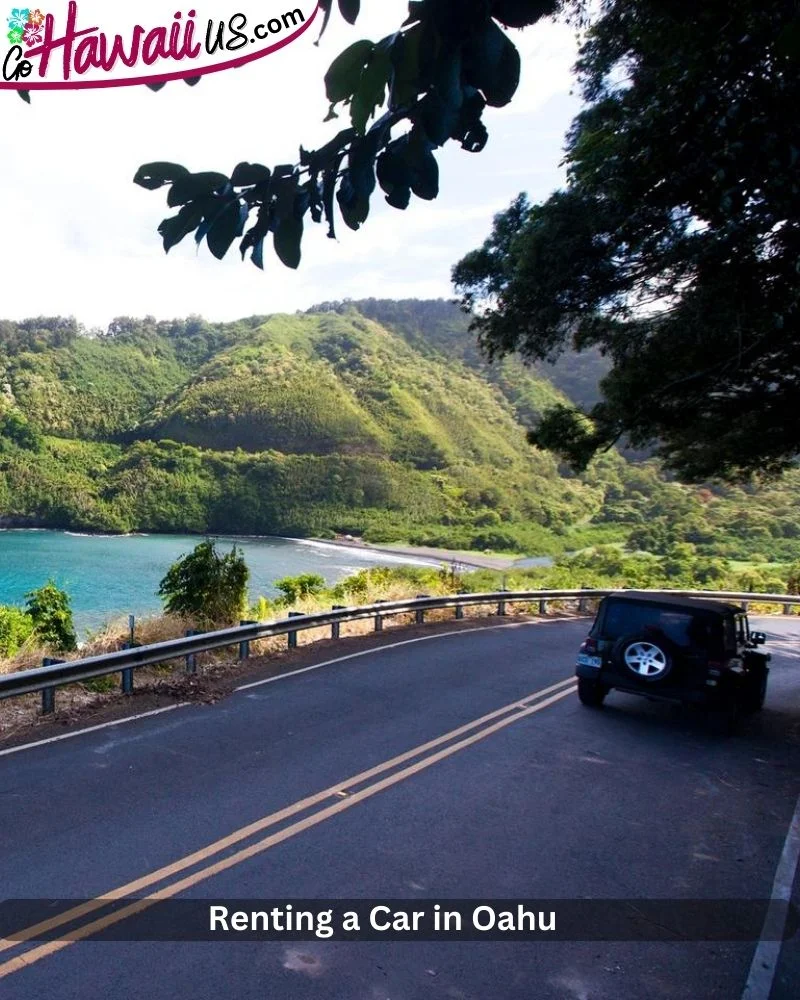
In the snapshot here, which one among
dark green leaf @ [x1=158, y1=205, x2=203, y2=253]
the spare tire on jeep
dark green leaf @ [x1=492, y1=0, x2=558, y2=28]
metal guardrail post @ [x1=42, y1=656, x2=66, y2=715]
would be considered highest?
dark green leaf @ [x1=492, y1=0, x2=558, y2=28]

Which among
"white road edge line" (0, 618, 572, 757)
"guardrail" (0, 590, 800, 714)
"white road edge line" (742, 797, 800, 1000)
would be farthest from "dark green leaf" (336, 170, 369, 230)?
"guardrail" (0, 590, 800, 714)

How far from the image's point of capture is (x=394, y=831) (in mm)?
5312

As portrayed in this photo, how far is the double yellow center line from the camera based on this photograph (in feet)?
12.5

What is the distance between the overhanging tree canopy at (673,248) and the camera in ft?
19.1

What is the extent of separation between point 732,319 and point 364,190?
8606 millimetres

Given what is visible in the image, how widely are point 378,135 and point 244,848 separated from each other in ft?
15.0

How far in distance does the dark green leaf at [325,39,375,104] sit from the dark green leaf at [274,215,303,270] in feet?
1.20

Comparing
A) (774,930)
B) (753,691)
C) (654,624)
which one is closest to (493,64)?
(774,930)

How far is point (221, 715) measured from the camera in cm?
829

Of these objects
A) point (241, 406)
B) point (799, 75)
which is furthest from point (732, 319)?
point (241, 406)

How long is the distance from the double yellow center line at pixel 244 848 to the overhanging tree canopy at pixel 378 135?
12.4ft

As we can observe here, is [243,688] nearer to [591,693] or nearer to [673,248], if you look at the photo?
[591,693]

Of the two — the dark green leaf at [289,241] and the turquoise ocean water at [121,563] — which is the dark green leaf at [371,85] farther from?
the turquoise ocean water at [121,563]

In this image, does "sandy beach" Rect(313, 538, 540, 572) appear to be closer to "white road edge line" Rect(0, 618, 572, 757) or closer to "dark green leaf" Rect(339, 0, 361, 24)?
"white road edge line" Rect(0, 618, 572, 757)
